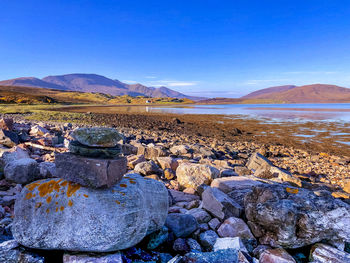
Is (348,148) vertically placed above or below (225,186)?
below

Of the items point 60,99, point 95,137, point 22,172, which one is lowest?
point 22,172

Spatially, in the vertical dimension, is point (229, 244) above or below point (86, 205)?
below

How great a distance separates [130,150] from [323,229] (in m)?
8.68

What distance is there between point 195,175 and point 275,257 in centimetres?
330

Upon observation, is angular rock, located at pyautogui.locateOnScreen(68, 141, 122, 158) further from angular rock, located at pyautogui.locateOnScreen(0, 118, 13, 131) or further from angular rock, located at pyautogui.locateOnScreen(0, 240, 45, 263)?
angular rock, located at pyautogui.locateOnScreen(0, 118, 13, 131)

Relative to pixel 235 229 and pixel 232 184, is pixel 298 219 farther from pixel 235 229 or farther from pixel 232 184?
pixel 232 184

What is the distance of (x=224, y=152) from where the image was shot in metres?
14.2

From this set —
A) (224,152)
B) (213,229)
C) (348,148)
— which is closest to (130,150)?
(224,152)

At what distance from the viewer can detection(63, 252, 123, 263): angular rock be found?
9.50ft

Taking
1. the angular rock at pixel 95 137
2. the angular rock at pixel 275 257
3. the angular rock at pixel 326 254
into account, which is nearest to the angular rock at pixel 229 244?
the angular rock at pixel 275 257

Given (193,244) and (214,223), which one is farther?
(214,223)

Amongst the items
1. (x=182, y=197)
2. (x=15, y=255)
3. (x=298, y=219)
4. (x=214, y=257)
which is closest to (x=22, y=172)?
(x=15, y=255)

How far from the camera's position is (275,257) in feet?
10.8

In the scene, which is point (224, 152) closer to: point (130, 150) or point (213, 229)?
point (130, 150)
